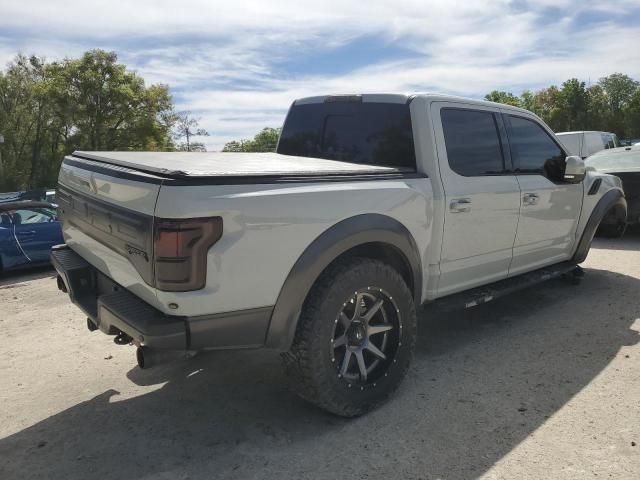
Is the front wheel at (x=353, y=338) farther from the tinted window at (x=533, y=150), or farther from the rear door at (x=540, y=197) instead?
the tinted window at (x=533, y=150)

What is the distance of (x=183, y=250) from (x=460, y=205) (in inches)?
79.4

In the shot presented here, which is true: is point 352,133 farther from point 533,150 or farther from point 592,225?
point 592,225

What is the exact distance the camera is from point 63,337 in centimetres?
472

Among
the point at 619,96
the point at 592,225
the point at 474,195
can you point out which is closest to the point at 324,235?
the point at 474,195

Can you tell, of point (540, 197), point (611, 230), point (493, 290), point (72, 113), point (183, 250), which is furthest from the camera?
point (72, 113)

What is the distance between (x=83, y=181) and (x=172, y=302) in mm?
1249

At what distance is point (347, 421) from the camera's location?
10.0 feet

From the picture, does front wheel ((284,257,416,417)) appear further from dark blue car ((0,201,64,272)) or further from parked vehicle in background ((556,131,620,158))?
parked vehicle in background ((556,131,620,158))

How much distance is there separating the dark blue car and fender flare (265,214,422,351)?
6.71 m

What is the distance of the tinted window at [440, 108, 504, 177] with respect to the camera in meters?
3.71

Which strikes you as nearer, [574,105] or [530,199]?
[530,199]

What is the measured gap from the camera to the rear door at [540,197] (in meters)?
4.31

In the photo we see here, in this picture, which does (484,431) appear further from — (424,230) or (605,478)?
(424,230)

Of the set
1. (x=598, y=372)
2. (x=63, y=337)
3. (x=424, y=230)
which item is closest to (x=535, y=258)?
(x=598, y=372)
